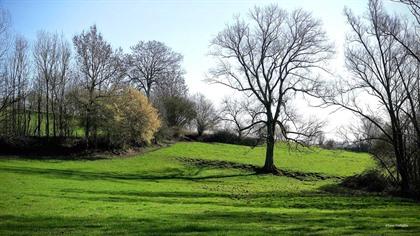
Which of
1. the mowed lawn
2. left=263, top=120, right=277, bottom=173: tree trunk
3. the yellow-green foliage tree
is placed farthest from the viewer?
the yellow-green foliage tree

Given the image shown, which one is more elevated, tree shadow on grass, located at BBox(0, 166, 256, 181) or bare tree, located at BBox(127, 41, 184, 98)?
bare tree, located at BBox(127, 41, 184, 98)

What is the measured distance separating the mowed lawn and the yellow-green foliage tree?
4166 millimetres

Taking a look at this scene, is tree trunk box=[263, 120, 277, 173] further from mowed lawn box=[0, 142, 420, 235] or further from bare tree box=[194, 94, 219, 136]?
bare tree box=[194, 94, 219, 136]

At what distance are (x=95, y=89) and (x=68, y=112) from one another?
18.2ft

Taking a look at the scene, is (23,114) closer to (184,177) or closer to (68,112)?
(68,112)

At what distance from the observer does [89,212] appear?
61.7 feet

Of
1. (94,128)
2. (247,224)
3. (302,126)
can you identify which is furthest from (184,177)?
(247,224)

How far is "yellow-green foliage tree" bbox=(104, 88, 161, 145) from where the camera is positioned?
60.2 m

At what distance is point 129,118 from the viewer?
62.0 metres

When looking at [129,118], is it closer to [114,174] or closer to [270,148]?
[114,174]

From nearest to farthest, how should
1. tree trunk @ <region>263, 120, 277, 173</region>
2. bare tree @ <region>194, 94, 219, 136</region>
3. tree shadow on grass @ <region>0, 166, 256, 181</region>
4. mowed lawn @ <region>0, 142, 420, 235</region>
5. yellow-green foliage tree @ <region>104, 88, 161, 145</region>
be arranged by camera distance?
mowed lawn @ <region>0, 142, 420, 235</region>
tree shadow on grass @ <region>0, 166, 256, 181</region>
tree trunk @ <region>263, 120, 277, 173</region>
yellow-green foliage tree @ <region>104, 88, 161, 145</region>
bare tree @ <region>194, 94, 219, 136</region>

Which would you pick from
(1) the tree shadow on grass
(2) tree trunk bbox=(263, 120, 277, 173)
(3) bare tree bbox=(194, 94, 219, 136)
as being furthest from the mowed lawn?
(3) bare tree bbox=(194, 94, 219, 136)

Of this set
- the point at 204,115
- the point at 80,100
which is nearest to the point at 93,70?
the point at 80,100

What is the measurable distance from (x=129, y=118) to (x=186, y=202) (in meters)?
38.1
